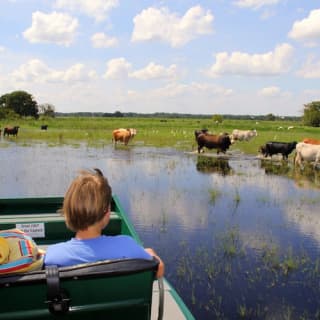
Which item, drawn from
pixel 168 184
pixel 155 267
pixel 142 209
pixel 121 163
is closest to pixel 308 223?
pixel 142 209

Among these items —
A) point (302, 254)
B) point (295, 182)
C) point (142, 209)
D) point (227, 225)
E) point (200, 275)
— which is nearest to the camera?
point (200, 275)

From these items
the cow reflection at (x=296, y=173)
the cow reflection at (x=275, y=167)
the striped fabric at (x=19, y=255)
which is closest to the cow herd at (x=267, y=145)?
the cow reflection at (x=296, y=173)

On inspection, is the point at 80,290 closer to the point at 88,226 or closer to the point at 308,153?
the point at 88,226

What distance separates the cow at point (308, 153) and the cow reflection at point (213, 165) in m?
3.29

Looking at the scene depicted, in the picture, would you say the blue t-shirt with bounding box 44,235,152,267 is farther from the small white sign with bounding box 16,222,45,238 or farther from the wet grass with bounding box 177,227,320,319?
the wet grass with bounding box 177,227,320,319

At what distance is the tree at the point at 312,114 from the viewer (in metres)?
84.8

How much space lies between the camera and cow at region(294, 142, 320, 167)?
63.5 ft

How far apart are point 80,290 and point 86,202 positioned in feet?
1.48

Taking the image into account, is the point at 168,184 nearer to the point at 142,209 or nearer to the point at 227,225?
the point at 142,209

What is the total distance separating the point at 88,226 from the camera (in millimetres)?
2344

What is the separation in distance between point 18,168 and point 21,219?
11340 mm

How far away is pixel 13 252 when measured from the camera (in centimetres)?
226

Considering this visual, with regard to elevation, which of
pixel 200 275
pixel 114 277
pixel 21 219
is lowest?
pixel 200 275

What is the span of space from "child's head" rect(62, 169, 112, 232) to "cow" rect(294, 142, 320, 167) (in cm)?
1841
